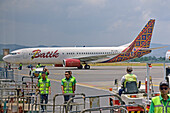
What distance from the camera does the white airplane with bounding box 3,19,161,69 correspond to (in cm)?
4641

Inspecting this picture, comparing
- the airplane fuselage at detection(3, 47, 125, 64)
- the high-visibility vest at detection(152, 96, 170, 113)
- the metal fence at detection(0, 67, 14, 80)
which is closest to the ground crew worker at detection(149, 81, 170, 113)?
the high-visibility vest at detection(152, 96, 170, 113)

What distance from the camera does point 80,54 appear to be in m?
49.2

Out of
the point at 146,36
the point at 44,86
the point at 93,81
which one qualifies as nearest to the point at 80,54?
the point at 146,36

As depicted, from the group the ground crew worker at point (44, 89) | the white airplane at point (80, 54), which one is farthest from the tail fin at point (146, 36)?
the ground crew worker at point (44, 89)

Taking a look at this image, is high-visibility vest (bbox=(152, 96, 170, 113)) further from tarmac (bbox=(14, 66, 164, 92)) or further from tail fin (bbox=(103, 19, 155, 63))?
tail fin (bbox=(103, 19, 155, 63))

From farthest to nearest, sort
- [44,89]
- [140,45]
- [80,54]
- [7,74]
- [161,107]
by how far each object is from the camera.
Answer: [140,45] → [80,54] → [7,74] → [44,89] → [161,107]

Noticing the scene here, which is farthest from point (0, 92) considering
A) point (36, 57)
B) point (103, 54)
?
point (103, 54)

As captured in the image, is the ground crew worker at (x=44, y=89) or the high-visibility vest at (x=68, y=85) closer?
the high-visibility vest at (x=68, y=85)

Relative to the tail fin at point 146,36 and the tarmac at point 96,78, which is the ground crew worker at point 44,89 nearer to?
the tarmac at point 96,78

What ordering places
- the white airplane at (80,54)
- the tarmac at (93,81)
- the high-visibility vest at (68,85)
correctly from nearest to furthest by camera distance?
the high-visibility vest at (68,85)
the tarmac at (93,81)
the white airplane at (80,54)

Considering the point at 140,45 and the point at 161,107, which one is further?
the point at 140,45

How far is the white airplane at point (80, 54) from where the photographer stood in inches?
1827

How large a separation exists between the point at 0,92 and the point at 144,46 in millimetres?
42615

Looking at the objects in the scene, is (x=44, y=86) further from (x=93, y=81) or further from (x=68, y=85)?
(x=93, y=81)
